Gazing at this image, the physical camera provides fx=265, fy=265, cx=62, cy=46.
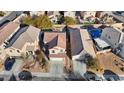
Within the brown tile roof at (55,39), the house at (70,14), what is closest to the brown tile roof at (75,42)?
the brown tile roof at (55,39)

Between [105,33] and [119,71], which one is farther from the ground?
[105,33]

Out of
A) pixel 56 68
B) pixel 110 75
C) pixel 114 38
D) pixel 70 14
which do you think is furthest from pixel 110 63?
pixel 70 14

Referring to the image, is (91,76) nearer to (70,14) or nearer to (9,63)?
(9,63)

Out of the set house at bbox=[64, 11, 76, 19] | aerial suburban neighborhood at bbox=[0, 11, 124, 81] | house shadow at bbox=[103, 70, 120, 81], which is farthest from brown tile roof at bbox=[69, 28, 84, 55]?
house shadow at bbox=[103, 70, 120, 81]

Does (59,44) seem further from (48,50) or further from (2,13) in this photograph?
(2,13)

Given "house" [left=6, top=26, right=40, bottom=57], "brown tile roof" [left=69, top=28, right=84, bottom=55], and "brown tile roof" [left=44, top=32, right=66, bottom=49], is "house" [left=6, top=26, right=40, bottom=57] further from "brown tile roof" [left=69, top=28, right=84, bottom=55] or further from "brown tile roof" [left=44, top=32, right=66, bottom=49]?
"brown tile roof" [left=69, top=28, right=84, bottom=55]

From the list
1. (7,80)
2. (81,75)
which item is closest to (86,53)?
(81,75)
